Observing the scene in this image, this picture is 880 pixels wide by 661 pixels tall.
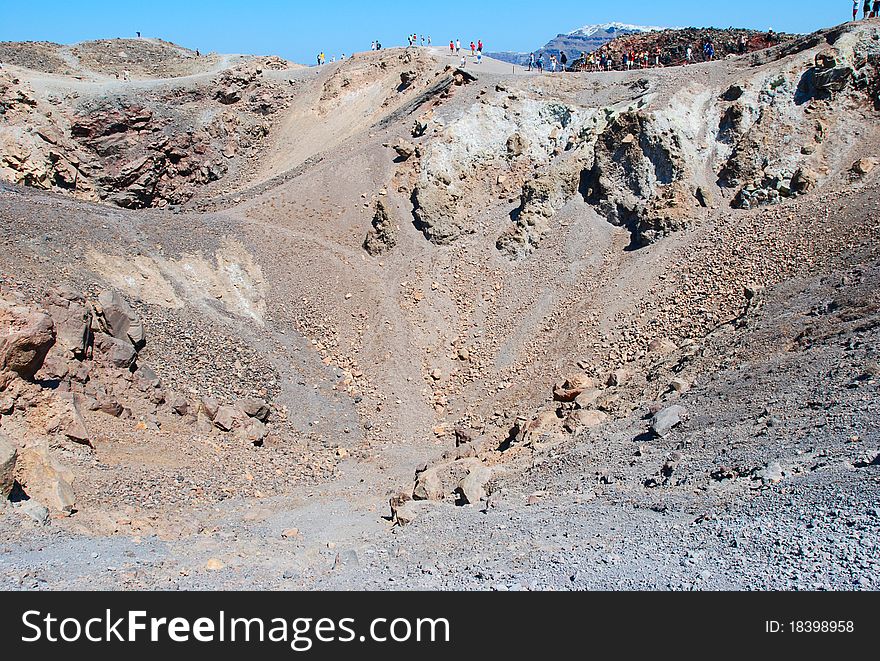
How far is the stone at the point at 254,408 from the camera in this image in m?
20.2

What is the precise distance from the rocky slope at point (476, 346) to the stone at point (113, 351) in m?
0.09

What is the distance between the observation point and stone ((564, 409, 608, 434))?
57.8 feet

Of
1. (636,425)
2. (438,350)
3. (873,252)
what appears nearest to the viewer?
(636,425)

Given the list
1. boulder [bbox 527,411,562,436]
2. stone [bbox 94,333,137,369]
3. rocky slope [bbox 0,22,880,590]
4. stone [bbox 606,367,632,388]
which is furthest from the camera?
stone [bbox 606,367,632,388]

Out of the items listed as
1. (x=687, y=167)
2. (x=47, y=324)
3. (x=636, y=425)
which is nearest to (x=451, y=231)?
(x=687, y=167)

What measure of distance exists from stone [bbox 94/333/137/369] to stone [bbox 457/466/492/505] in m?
9.48

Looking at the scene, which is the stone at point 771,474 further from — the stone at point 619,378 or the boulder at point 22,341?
the boulder at point 22,341

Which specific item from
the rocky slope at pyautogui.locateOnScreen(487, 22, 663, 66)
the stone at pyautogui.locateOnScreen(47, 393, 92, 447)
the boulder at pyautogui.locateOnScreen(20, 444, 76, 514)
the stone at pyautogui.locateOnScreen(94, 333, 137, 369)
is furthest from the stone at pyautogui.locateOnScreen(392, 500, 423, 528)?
the rocky slope at pyautogui.locateOnScreen(487, 22, 663, 66)

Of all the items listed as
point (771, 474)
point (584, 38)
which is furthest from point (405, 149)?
point (584, 38)

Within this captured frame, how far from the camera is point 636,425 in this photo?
1662cm

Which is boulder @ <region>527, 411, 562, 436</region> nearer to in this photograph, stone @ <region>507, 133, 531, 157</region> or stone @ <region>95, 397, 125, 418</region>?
stone @ <region>95, 397, 125, 418</region>

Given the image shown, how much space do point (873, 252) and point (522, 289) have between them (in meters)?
10.6

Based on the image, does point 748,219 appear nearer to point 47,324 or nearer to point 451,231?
point 451,231
